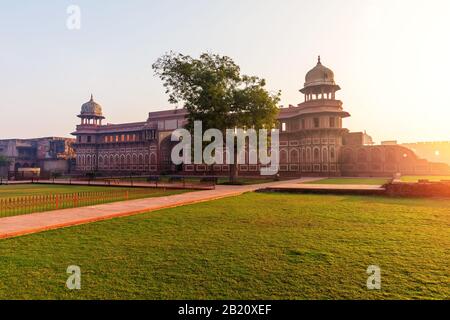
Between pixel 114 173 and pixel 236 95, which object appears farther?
pixel 114 173

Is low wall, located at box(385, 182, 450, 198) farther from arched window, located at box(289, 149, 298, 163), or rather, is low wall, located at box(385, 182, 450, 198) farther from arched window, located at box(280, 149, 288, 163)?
arched window, located at box(280, 149, 288, 163)

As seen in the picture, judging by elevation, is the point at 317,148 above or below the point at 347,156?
above

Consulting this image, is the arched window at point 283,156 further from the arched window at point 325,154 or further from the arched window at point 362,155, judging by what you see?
the arched window at point 362,155

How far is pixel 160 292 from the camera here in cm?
372

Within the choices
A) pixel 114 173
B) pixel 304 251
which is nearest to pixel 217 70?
pixel 304 251

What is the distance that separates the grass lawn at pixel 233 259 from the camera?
3787 millimetres

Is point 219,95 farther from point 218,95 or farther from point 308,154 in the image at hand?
point 308,154

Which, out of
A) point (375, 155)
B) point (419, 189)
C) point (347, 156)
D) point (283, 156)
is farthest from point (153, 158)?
point (419, 189)

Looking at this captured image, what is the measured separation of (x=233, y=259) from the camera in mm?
4980

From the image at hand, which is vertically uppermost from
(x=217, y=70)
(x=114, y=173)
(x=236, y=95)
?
(x=217, y=70)

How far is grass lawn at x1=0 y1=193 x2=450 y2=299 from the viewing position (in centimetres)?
379

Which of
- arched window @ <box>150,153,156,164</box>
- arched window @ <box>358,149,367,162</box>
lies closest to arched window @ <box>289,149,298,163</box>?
arched window @ <box>358,149,367,162</box>

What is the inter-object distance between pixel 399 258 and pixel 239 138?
21360 millimetres

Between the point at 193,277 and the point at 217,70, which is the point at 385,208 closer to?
the point at 193,277
